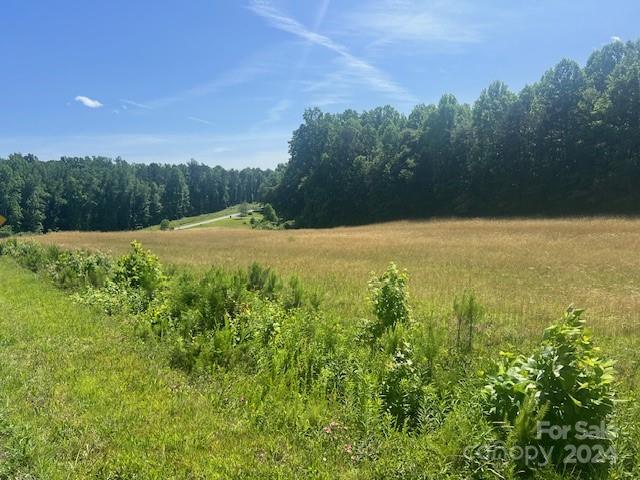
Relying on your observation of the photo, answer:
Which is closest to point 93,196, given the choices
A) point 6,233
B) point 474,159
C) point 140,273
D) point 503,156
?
point 6,233

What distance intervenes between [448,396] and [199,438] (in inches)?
112

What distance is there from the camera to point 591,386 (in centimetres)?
360

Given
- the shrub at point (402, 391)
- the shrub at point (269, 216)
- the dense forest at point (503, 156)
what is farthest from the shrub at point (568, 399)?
the shrub at point (269, 216)

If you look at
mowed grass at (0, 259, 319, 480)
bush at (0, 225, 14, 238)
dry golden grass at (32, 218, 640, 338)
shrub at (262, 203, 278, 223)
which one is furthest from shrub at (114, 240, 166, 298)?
shrub at (262, 203, 278, 223)

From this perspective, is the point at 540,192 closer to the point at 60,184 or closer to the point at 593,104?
the point at 593,104

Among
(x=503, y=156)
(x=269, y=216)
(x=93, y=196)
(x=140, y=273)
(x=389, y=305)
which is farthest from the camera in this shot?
(x=93, y=196)

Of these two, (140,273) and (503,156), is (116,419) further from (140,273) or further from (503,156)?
(503,156)

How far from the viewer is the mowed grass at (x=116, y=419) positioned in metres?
3.98

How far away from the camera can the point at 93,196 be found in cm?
11256

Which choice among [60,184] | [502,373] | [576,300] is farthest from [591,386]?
[60,184]

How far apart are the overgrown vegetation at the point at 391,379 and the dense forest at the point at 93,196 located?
4096 inches

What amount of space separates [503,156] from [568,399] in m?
58.5

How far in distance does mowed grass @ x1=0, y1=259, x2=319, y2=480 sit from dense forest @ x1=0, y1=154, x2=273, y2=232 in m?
104

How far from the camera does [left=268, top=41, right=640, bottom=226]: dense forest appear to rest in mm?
45812
